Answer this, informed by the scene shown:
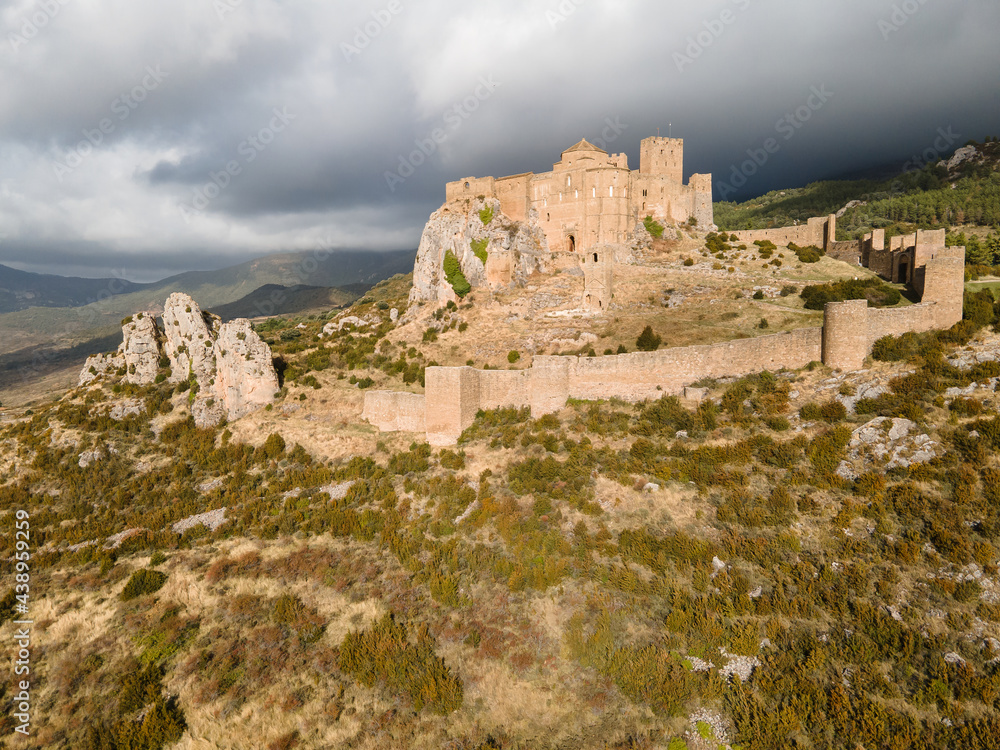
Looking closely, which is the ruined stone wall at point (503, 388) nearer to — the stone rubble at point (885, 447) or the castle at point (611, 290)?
the castle at point (611, 290)

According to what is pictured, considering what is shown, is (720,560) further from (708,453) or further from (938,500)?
(938,500)

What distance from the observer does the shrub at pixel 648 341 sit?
23870 mm

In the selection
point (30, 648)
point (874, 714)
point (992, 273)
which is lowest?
point (30, 648)

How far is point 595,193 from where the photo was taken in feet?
111

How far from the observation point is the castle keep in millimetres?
33781

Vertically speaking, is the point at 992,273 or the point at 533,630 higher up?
the point at 992,273

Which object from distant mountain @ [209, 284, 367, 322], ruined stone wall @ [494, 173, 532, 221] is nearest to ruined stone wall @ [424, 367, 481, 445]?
ruined stone wall @ [494, 173, 532, 221]

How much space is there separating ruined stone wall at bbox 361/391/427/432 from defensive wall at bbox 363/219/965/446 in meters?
0.05

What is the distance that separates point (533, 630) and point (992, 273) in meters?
24.9

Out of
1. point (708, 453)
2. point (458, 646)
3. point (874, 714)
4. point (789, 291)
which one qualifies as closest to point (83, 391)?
point (458, 646)

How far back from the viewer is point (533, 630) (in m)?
12.1

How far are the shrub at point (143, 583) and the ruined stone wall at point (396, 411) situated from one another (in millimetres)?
9780

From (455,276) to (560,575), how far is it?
86.0ft

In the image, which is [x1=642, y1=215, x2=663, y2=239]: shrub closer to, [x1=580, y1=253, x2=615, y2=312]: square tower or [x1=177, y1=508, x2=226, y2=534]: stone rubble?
[x1=580, y1=253, x2=615, y2=312]: square tower
